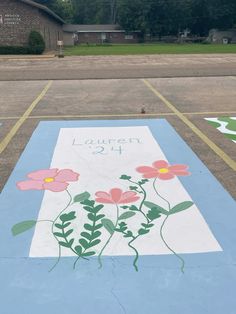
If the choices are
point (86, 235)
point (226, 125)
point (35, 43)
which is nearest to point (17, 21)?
point (35, 43)

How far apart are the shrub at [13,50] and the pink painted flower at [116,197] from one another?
33.7 m

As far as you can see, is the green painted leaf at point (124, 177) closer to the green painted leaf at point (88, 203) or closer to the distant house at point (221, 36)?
the green painted leaf at point (88, 203)

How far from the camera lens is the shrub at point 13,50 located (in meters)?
36.6

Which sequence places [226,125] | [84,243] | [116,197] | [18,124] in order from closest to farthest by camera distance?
[84,243] < [116,197] < [226,125] < [18,124]

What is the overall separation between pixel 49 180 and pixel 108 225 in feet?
5.64

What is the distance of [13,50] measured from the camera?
36.8 m

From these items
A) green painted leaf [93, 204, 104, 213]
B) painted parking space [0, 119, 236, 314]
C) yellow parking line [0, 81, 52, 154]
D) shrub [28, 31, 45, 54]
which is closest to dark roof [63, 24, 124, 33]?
shrub [28, 31, 45, 54]

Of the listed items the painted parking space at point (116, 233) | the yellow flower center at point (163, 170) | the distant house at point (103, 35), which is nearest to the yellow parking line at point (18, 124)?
the painted parking space at point (116, 233)

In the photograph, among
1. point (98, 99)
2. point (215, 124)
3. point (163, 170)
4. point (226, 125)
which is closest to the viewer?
point (163, 170)

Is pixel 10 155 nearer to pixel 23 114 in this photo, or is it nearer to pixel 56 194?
pixel 56 194

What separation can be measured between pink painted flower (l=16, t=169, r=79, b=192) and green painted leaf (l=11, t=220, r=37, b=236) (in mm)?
949

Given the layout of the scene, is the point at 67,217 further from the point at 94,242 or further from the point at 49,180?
the point at 49,180

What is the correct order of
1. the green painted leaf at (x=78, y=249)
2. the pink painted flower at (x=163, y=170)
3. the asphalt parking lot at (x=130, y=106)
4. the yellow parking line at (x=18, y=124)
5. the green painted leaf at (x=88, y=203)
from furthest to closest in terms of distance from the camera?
the yellow parking line at (x=18, y=124) → the asphalt parking lot at (x=130, y=106) → the pink painted flower at (x=163, y=170) → the green painted leaf at (x=88, y=203) → the green painted leaf at (x=78, y=249)

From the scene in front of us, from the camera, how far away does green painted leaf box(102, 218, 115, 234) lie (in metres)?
4.42
